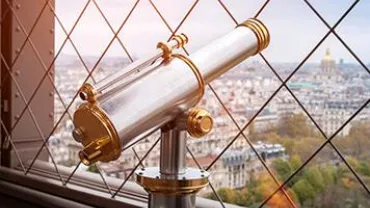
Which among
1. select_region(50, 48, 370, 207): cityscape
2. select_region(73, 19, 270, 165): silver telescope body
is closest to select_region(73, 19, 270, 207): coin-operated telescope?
select_region(73, 19, 270, 165): silver telescope body

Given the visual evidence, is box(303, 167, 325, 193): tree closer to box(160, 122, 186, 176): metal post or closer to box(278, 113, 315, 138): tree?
box(278, 113, 315, 138): tree

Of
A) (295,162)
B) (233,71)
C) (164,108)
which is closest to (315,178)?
(295,162)

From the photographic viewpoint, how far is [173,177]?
2.01 feet

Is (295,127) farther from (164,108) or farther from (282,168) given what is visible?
(164,108)

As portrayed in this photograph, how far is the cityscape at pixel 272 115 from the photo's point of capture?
30.6 inches

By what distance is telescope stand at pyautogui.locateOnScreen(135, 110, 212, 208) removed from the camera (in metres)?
0.60

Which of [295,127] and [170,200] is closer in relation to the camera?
[170,200]

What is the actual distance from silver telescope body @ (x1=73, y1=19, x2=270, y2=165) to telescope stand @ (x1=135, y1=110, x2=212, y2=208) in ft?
0.11

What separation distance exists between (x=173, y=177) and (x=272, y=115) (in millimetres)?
290

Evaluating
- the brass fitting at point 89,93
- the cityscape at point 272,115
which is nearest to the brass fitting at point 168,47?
the brass fitting at point 89,93

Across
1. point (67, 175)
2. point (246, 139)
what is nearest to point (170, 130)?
point (246, 139)

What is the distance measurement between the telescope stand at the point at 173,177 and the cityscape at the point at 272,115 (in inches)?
9.4

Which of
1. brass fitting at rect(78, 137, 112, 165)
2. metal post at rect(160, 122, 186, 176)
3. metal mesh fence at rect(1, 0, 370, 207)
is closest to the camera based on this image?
brass fitting at rect(78, 137, 112, 165)

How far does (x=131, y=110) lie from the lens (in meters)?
0.55
